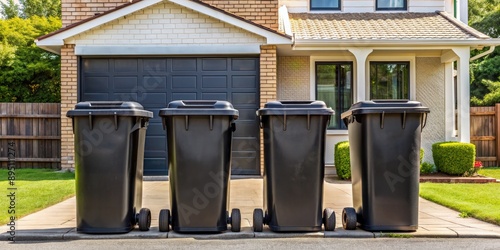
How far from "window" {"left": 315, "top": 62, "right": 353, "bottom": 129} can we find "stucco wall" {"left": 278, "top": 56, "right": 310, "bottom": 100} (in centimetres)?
32

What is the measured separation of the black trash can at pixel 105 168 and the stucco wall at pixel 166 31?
5.91 metres

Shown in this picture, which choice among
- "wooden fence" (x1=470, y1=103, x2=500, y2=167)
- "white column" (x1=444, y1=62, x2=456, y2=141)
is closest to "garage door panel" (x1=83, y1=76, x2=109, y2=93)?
"white column" (x1=444, y1=62, x2=456, y2=141)

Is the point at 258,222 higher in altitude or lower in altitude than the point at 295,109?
lower

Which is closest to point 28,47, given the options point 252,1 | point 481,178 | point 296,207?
point 252,1

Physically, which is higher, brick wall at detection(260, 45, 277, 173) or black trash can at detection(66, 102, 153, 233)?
brick wall at detection(260, 45, 277, 173)

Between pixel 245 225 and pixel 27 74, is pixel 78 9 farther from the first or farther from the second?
pixel 27 74

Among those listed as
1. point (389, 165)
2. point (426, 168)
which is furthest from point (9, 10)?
point (389, 165)

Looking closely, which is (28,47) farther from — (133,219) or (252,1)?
(133,219)

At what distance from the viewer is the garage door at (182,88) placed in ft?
38.3

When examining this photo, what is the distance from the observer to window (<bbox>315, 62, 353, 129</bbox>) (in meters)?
13.4

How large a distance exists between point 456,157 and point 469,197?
10.6ft

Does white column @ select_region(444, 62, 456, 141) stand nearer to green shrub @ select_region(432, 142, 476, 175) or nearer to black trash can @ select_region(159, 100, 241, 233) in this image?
green shrub @ select_region(432, 142, 476, 175)

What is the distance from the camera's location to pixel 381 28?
510 inches

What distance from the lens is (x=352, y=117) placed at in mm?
6195
